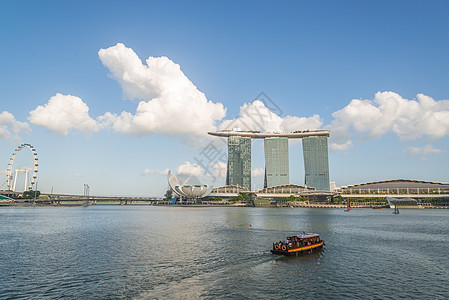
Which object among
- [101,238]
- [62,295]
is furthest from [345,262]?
[101,238]

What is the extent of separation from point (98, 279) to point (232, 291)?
1439 centimetres

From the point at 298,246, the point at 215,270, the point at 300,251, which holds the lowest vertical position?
the point at 215,270

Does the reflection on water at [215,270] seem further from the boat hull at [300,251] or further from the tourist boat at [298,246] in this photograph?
the tourist boat at [298,246]

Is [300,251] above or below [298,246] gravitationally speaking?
below

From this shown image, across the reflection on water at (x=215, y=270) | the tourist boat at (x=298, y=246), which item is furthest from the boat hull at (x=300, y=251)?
the reflection on water at (x=215, y=270)

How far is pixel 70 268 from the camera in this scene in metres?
35.2

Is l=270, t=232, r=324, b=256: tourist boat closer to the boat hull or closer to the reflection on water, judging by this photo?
the boat hull

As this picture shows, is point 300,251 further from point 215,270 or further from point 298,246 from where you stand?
point 215,270

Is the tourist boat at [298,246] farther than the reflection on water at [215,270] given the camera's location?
Yes

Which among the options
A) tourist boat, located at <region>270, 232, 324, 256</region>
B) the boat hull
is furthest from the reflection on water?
tourist boat, located at <region>270, 232, 324, 256</region>

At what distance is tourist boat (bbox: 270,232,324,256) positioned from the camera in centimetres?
4209

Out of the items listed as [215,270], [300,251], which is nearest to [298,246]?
[300,251]

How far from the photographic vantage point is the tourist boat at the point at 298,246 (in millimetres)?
42094

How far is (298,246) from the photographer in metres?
43.6
